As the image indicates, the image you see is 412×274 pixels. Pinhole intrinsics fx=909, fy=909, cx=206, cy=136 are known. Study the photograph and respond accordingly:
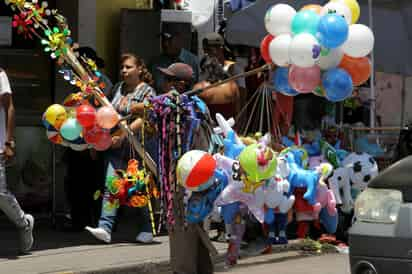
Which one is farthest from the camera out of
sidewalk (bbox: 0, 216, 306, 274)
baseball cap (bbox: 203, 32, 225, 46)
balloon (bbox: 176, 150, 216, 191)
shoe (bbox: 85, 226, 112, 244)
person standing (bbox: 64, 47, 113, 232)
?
person standing (bbox: 64, 47, 113, 232)

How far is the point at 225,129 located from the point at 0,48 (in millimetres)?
4480

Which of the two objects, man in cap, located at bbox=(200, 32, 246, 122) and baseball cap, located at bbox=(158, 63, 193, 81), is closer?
baseball cap, located at bbox=(158, 63, 193, 81)

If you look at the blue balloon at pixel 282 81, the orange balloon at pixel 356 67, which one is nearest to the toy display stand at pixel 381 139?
the blue balloon at pixel 282 81

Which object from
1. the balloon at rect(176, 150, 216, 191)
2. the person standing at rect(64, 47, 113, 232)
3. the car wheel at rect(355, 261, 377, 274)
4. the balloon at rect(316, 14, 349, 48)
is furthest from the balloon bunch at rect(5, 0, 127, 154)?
the person standing at rect(64, 47, 113, 232)

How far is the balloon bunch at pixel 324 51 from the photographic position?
7039 mm

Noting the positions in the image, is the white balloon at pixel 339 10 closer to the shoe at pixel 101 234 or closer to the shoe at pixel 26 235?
the shoe at pixel 101 234

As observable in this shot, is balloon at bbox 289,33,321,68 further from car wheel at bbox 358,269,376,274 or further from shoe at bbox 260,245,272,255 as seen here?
shoe at bbox 260,245,272,255

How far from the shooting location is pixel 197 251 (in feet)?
23.9

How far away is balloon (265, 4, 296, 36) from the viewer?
7.57 metres

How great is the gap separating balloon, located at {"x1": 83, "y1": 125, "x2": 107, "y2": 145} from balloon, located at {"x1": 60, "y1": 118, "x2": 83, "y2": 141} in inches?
2.5

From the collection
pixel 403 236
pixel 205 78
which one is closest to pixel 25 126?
pixel 205 78

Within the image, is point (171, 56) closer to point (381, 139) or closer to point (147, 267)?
point (381, 139)

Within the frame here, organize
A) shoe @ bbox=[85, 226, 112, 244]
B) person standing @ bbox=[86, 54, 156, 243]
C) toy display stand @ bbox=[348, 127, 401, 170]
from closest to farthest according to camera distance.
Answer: person standing @ bbox=[86, 54, 156, 243]
shoe @ bbox=[85, 226, 112, 244]
toy display stand @ bbox=[348, 127, 401, 170]

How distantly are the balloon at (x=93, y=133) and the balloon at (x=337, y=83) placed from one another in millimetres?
1838
